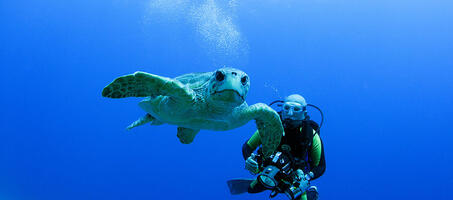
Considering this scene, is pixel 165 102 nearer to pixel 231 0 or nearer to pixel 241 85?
pixel 241 85

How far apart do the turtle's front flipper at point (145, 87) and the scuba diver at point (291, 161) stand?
4.22 ft

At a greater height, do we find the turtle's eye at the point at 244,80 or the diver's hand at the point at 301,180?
the turtle's eye at the point at 244,80

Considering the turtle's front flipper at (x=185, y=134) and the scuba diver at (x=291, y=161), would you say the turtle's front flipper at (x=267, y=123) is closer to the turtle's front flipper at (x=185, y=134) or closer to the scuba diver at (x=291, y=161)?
the scuba diver at (x=291, y=161)

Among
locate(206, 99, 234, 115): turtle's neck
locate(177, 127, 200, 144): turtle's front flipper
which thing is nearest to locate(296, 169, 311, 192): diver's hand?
locate(206, 99, 234, 115): turtle's neck

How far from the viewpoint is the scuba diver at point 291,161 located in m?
3.06

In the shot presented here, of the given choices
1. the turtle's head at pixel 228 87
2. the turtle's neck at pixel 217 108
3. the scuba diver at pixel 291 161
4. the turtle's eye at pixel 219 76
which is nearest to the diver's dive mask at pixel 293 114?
the scuba diver at pixel 291 161

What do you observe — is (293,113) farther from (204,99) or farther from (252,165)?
(204,99)

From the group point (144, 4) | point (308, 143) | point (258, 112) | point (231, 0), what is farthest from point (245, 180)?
point (144, 4)

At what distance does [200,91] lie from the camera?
2643mm

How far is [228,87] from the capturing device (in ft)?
7.18

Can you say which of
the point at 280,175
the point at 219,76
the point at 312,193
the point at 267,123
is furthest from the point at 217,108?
the point at 312,193

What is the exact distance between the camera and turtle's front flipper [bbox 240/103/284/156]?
2.57 meters

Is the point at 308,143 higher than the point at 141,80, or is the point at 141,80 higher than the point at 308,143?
the point at 308,143

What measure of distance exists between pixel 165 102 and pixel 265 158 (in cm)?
137
